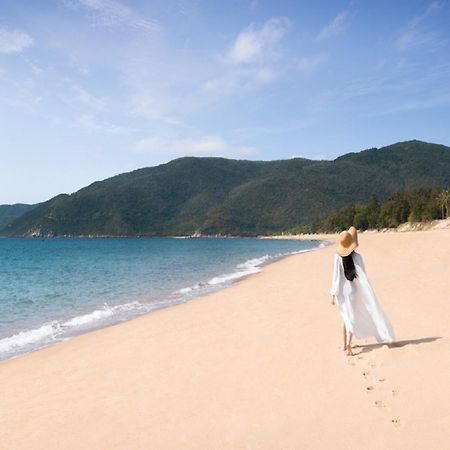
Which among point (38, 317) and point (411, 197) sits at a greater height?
point (411, 197)

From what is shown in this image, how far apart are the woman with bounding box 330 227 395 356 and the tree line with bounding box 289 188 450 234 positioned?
85.1m

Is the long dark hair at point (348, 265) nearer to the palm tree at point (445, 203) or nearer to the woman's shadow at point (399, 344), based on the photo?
the woman's shadow at point (399, 344)

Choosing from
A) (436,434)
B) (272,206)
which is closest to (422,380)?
(436,434)

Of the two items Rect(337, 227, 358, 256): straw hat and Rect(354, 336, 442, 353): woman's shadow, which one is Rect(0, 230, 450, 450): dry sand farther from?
Rect(337, 227, 358, 256): straw hat

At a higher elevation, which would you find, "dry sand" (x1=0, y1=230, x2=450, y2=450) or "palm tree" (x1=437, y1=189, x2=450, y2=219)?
"palm tree" (x1=437, y1=189, x2=450, y2=219)

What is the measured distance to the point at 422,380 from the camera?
5449mm

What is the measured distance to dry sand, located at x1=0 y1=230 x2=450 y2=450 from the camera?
4520mm

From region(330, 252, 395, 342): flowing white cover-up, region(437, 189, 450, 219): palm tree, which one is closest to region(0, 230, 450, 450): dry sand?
region(330, 252, 395, 342): flowing white cover-up

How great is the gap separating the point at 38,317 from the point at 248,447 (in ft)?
43.2

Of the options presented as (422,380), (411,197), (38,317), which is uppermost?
(411,197)

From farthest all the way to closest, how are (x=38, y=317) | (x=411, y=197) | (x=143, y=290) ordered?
1. (x=411, y=197)
2. (x=143, y=290)
3. (x=38, y=317)

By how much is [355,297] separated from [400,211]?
9396 centimetres

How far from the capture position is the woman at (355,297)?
721 centimetres

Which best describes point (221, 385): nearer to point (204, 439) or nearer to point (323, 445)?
point (204, 439)
